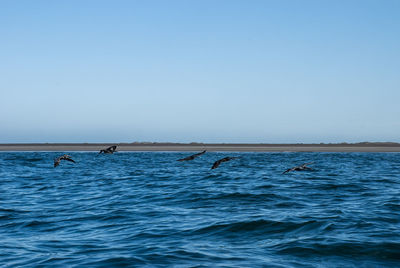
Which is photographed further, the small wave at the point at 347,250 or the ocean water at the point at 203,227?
the small wave at the point at 347,250

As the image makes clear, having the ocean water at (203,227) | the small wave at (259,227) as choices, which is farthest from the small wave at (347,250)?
the small wave at (259,227)

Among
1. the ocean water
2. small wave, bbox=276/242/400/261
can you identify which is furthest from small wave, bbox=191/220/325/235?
small wave, bbox=276/242/400/261

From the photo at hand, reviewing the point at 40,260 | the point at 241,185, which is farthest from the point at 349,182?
the point at 40,260

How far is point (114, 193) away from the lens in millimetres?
19656

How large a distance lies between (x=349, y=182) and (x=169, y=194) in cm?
1045

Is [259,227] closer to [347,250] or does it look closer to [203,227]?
[203,227]

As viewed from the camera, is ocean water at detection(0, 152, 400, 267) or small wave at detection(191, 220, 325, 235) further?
small wave at detection(191, 220, 325, 235)

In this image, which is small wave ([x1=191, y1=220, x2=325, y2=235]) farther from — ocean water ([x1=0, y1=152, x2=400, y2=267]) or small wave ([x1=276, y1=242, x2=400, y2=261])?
small wave ([x1=276, y1=242, x2=400, y2=261])

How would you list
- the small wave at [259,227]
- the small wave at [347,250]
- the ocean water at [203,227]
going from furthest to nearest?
the small wave at [259,227], the small wave at [347,250], the ocean water at [203,227]

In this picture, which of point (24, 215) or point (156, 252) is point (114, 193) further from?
point (156, 252)

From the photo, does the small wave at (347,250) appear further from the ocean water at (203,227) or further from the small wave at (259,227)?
the small wave at (259,227)

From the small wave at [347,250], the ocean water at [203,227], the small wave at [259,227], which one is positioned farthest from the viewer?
the small wave at [259,227]

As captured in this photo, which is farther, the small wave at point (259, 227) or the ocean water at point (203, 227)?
the small wave at point (259, 227)

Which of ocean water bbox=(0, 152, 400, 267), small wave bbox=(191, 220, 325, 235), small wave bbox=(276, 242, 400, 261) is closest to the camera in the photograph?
ocean water bbox=(0, 152, 400, 267)
